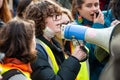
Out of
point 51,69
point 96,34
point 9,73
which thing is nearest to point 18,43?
point 9,73

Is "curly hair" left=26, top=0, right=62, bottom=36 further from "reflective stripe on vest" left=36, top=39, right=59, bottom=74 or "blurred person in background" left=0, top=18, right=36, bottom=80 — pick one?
"blurred person in background" left=0, top=18, right=36, bottom=80

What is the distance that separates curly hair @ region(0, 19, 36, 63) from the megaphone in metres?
0.86

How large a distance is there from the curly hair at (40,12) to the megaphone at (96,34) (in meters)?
→ 1.22

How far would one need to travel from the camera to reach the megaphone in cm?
70

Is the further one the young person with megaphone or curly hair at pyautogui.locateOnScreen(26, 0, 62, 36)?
the young person with megaphone

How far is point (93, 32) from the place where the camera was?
85 centimetres

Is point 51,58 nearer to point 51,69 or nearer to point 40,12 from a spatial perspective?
point 51,69

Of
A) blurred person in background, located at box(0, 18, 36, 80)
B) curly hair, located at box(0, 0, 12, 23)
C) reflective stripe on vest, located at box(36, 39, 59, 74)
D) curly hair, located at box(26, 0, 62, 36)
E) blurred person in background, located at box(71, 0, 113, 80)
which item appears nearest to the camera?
blurred person in background, located at box(0, 18, 36, 80)

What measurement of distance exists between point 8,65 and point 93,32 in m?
1.16

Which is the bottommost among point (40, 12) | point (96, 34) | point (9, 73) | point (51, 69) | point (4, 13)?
point (51, 69)

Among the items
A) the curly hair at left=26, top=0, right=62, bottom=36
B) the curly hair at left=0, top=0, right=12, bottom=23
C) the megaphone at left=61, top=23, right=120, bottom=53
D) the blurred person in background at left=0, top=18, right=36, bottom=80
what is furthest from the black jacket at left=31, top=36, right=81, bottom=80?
the curly hair at left=0, top=0, right=12, bottom=23

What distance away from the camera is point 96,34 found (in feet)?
2.74

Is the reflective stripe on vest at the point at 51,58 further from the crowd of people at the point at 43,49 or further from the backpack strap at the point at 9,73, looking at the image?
the backpack strap at the point at 9,73

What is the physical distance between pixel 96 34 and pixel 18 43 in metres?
1.21
